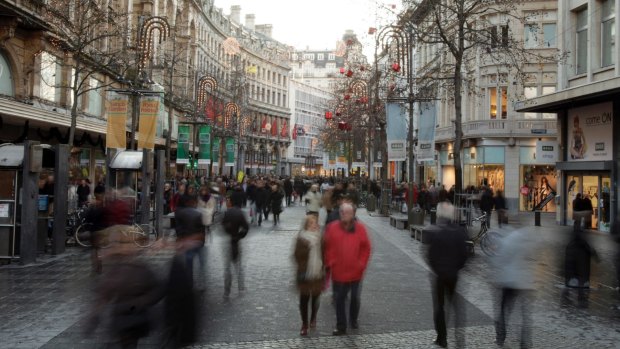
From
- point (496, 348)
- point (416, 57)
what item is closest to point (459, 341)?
point (496, 348)

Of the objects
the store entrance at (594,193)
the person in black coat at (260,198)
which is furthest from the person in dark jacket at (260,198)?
the store entrance at (594,193)

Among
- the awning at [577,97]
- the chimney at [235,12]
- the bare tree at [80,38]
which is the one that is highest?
the chimney at [235,12]

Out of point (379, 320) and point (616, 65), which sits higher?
point (616, 65)

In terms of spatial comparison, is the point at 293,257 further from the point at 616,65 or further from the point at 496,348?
the point at 616,65

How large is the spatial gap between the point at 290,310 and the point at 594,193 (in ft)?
65.8

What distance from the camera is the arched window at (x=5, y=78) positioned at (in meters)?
23.8

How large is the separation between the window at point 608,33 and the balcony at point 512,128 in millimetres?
14586

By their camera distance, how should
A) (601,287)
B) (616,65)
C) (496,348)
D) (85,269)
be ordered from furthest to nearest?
(616,65)
(85,269)
(601,287)
(496,348)

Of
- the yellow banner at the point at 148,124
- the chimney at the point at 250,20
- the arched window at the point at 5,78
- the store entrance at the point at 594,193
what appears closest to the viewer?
the yellow banner at the point at 148,124

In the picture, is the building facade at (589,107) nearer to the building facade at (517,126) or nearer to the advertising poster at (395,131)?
the advertising poster at (395,131)

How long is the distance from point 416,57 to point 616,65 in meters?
35.7

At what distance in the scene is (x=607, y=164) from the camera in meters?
23.7

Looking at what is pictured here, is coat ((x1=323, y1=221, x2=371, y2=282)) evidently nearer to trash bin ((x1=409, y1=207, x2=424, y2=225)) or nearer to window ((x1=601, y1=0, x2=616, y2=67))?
trash bin ((x1=409, y1=207, x2=424, y2=225))

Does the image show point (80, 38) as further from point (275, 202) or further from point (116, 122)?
point (275, 202)
